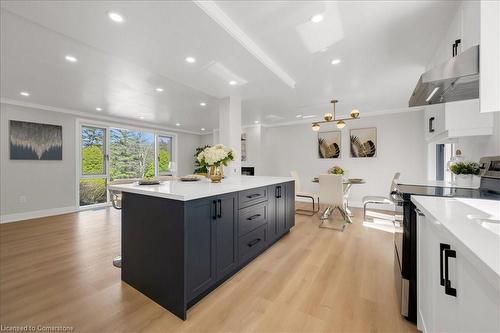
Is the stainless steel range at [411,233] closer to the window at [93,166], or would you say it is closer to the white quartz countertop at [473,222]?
the white quartz countertop at [473,222]

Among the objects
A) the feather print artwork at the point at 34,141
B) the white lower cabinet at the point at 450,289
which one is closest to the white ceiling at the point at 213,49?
the feather print artwork at the point at 34,141

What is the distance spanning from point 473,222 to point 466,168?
4.27 ft

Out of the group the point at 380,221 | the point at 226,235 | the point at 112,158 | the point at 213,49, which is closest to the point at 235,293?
the point at 226,235

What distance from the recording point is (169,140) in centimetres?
742

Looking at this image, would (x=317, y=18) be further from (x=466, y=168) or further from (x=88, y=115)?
(x=88, y=115)

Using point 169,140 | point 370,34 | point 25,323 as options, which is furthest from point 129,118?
point 370,34

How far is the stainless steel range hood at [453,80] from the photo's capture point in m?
1.19

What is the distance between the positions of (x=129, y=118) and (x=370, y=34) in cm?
578

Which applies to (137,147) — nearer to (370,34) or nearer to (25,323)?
(25,323)

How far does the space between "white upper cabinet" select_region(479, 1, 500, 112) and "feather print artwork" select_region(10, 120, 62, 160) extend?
6624 mm


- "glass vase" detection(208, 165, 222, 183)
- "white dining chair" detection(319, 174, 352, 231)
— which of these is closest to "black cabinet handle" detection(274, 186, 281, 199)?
"glass vase" detection(208, 165, 222, 183)

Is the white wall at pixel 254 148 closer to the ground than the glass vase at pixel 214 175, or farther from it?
farther from it

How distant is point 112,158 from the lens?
18.5 ft

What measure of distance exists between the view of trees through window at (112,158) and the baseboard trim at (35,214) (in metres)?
0.37
